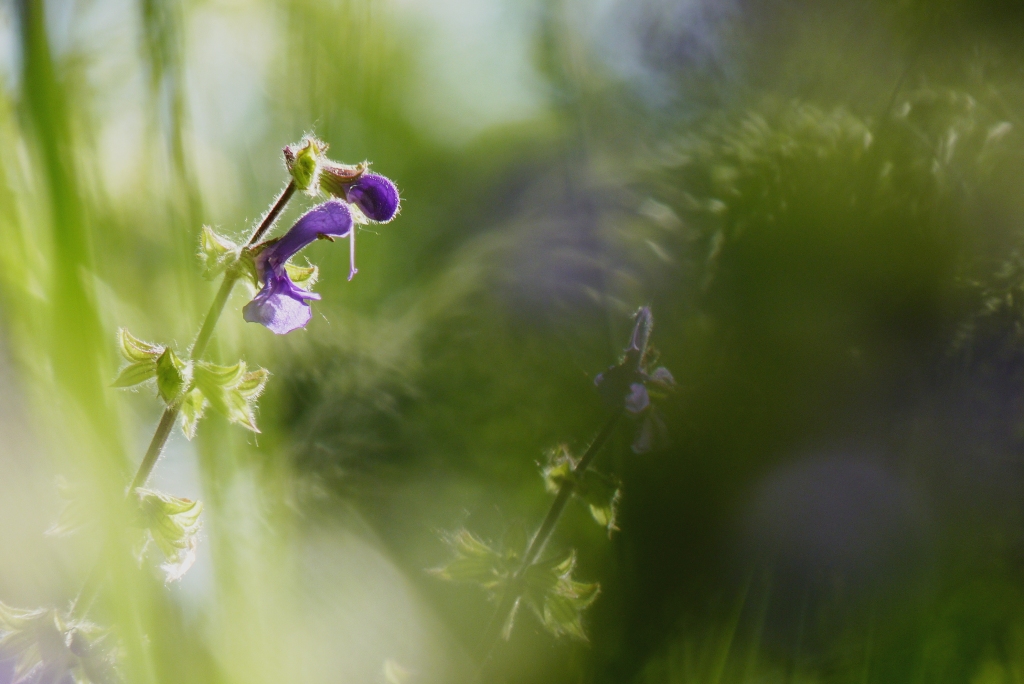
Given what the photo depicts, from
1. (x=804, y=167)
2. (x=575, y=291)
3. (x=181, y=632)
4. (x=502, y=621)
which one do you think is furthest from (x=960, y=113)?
(x=181, y=632)

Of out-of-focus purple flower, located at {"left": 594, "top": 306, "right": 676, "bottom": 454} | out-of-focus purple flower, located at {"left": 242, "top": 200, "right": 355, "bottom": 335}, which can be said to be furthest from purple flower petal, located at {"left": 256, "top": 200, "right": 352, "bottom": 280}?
out-of-focus purple flower, located at {"left": 594, "top": 306, "right": 676, "bottom": 454}

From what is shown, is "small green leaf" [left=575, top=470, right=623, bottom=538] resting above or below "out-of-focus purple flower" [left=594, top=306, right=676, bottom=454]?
below

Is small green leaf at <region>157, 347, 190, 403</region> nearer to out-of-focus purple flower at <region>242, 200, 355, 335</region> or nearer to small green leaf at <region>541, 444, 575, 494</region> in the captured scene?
out-of-focus purple flower at <region>242, 200, 355, 335</region>

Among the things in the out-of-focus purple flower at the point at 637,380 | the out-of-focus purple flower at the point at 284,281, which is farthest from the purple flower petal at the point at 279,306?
the out-of-focus purple flower at the point at 637,380

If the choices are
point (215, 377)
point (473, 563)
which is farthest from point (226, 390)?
point (473, 563)

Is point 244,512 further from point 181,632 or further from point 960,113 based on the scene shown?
point 960,113

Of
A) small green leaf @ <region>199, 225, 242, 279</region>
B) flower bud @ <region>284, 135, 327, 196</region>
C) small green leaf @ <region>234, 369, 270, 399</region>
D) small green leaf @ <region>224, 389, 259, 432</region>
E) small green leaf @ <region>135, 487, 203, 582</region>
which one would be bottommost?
small green leaf @ <region>135, 487, 203, 582</region>
